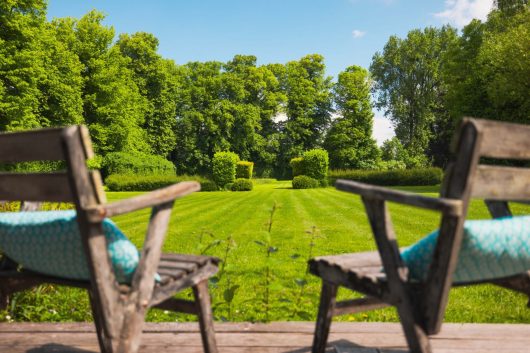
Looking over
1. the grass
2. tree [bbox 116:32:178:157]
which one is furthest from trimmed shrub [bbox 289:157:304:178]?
tree [bbox 116:32:178:157]

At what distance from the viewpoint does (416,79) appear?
149ft

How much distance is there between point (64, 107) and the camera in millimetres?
28703

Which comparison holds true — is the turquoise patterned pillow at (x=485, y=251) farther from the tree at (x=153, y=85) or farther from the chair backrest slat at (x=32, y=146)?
the tree at (x=153, y=85)

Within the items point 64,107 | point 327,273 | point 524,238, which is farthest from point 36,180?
point 64,107

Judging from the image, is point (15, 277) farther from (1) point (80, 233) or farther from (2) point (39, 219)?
(1) point (80, 233)

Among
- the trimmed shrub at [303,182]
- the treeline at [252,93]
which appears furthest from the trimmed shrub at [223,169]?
the treeline at [252,93]

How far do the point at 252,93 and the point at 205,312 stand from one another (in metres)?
47.6

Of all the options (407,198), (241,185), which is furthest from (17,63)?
(407,198)

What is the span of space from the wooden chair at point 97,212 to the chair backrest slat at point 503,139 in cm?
120

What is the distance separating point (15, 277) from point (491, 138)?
2.08 m

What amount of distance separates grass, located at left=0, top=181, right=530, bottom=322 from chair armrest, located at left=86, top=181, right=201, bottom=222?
1.19 metres

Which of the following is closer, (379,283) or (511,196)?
(511,196)

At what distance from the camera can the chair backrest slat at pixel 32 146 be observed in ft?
5.33

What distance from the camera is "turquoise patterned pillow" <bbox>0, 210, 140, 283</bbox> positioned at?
1.81m
